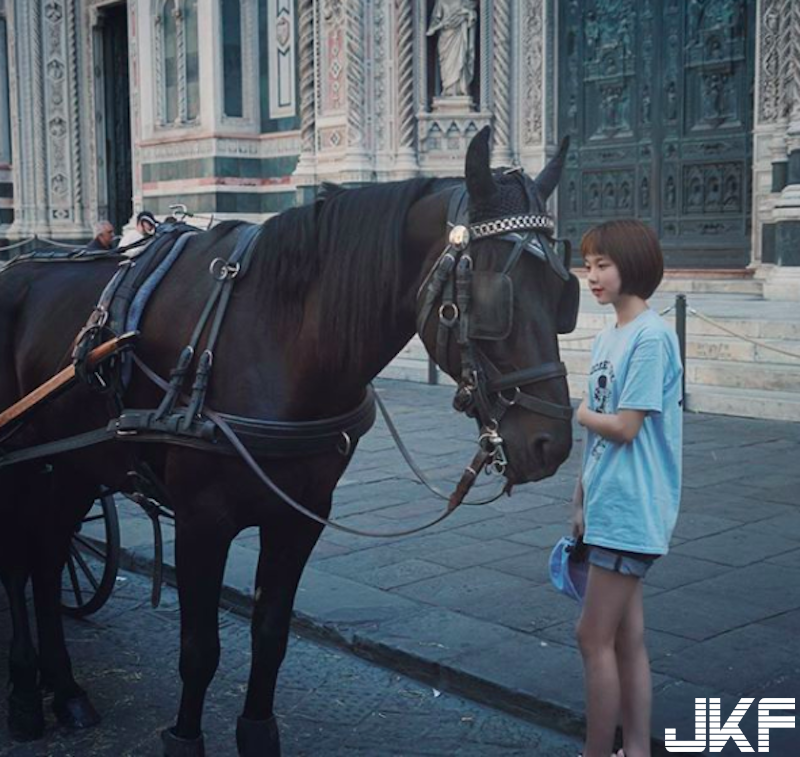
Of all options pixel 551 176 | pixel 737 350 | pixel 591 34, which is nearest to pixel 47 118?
pixel 591 34

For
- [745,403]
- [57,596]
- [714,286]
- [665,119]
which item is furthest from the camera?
[665,119]

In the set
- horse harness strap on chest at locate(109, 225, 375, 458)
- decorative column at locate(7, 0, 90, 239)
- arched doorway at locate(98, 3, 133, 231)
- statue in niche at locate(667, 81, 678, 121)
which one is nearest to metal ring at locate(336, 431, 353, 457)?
horse harness strap on chest at locate(109, 225, 375, 458)

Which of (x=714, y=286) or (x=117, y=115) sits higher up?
(x=117, y=115)

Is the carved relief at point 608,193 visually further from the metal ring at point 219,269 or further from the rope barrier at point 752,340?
the metal ring at point 219,269

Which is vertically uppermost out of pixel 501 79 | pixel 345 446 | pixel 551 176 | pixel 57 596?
pixel 501 79

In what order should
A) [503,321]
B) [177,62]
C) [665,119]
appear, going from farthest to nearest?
[177,62] < [665,119] < [503,321]

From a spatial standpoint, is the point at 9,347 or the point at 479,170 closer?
the point at 479,170

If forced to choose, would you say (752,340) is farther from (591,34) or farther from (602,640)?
(602,640)

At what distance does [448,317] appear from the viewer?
3.01 metres

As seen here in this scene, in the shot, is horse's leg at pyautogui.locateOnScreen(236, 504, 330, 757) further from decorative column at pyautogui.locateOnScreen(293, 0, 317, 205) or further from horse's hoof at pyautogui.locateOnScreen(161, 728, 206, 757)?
decorative column at pyautogui.locateOnScreen(293, 0, 317, 205)

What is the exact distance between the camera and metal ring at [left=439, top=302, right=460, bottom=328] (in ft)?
9.84

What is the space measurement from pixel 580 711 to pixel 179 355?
1757 millimetres

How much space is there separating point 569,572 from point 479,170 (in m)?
1.19

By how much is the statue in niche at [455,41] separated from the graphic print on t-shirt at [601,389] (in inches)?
479
